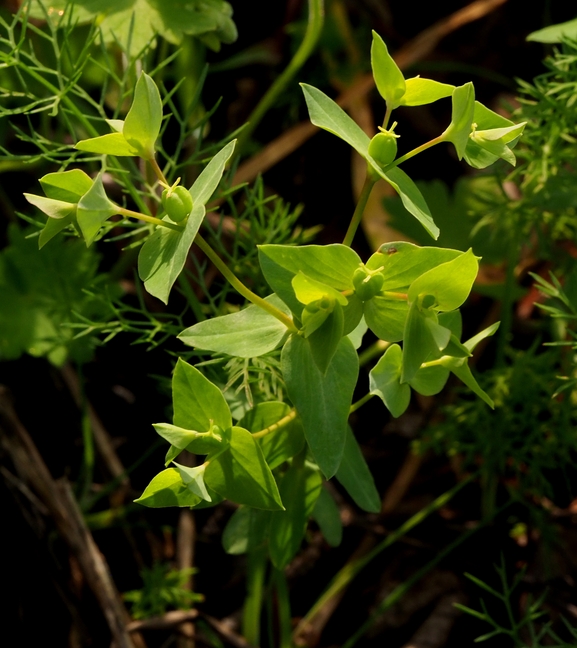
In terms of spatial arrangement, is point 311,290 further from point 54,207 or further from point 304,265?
point 54,207

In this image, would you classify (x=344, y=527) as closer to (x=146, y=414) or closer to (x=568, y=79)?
(x=146, y=414)

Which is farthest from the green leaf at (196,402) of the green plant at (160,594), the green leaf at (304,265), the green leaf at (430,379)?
the green plant at (160,594)

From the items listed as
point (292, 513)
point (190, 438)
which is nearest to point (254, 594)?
point (292, 513)

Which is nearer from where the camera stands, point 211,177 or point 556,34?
point 211,177

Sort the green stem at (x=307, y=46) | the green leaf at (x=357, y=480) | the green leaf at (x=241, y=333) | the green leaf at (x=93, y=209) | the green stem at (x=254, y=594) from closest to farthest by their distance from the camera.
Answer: the green leaf at (x=93, y=209) < the green leaf at (x=241, y=333) < the green leaf at (x=357, y=480) < the green stem at (x=254, y=594) < the green stem at (x=307, y=46)

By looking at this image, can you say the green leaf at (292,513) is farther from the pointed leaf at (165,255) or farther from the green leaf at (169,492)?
the pointed leaf at (165,255)

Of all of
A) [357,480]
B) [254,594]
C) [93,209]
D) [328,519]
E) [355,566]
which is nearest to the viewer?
[93,209]
